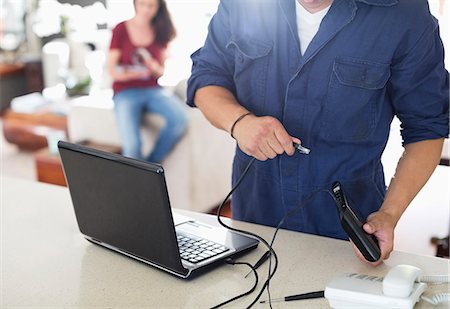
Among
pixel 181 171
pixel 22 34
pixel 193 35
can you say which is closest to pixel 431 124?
pixel 181 171

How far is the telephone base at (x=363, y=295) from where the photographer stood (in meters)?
0.93

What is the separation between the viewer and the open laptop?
1.05m

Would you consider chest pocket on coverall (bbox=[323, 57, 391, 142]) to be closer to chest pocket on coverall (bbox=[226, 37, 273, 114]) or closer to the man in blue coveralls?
the man in blue coveralls

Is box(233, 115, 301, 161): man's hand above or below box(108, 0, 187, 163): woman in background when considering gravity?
above

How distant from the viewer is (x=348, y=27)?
129cm

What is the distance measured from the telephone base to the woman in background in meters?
2.49

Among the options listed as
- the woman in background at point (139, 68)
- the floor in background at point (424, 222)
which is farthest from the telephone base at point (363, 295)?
the woman in background at point (139, 68)

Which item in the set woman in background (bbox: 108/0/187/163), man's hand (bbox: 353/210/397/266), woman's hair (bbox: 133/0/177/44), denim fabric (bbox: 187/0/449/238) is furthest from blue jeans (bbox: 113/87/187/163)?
man's hand (bbox: 353/210/397/266)

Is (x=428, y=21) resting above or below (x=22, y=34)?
above

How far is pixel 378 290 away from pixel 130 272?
44 centimetres

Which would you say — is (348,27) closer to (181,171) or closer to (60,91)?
(181,171)

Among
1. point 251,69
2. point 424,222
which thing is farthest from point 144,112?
point 251,69

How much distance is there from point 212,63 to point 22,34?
16.3 ft

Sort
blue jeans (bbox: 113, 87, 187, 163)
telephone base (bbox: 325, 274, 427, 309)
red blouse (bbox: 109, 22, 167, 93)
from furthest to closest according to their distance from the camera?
1. red blouse (bbox: 109, 22, 167, 93)
2. blue jeans (bbox: 113, 87, 187, 163)
3. telephone base (bbox: 325, 274, 427, 309)
